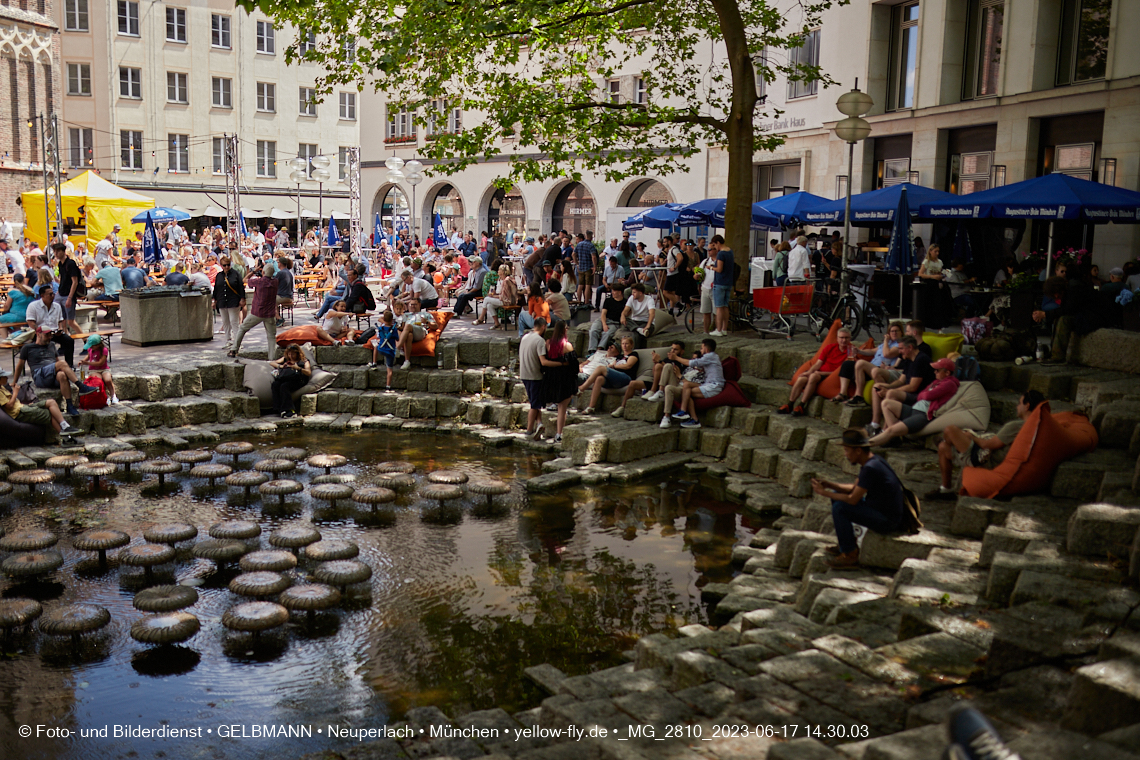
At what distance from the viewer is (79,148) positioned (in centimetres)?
3909

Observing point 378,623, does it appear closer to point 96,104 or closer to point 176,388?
point 176,388

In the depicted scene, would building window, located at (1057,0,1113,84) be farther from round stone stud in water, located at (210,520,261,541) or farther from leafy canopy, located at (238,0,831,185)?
round stone stud in water, located at (210,520,261,541)

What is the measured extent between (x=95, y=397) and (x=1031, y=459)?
11.0 metres

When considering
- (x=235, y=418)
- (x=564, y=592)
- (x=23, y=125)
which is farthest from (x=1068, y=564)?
(x=23, y=125)

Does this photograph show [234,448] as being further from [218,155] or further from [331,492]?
[218,155]

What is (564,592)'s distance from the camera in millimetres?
7480

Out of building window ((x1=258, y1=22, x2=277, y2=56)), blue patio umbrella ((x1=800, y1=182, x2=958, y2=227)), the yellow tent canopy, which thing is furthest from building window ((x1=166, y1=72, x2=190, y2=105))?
blue patio umbrella ((x1=800, y1=182, x2=958, y2=227))

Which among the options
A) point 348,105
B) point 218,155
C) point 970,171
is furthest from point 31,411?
point 348,105

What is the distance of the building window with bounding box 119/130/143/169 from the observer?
39281 millimetres

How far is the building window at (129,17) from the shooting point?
39.1 metres

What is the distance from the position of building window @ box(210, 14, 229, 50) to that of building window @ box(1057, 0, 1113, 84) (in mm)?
35092

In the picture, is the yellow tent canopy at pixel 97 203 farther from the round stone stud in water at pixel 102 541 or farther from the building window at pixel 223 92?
the building window at pixel 223 92

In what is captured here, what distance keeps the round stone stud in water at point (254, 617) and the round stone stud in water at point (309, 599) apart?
0.15 meters

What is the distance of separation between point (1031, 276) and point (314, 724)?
421 inches
